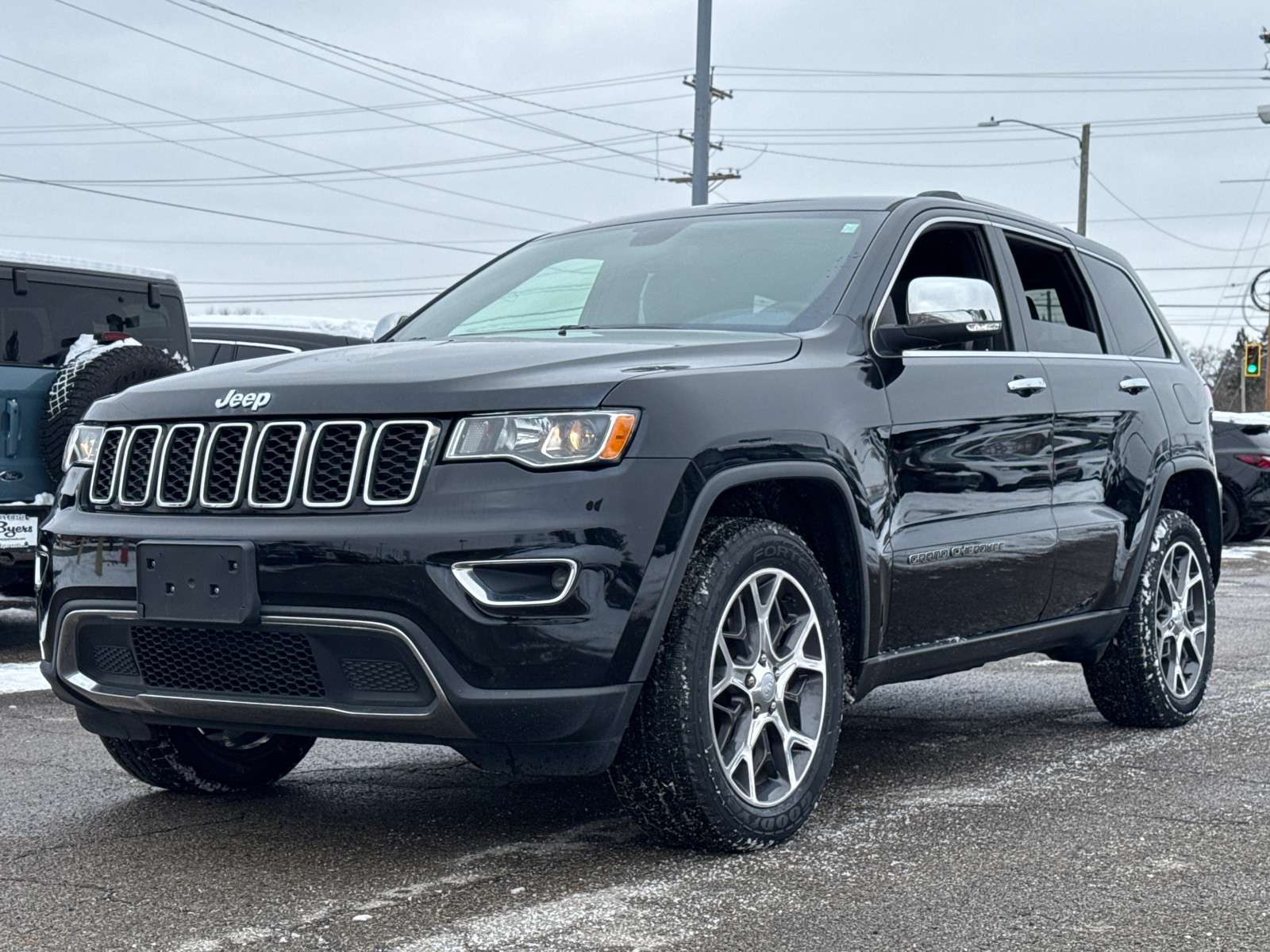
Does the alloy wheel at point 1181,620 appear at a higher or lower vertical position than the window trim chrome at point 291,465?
lower

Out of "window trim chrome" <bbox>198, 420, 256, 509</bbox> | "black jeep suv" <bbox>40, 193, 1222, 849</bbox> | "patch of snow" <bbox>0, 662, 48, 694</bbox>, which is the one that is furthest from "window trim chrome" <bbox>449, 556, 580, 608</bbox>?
"patch of snow" <bbox>0, 662, 48, 694</bbox>

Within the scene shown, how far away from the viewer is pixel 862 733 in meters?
5.96

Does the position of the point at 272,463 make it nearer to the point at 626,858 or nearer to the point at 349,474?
the point at 349,474

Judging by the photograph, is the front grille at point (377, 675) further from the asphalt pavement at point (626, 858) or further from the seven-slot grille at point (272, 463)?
the asphalt pavement at point (626, 858)

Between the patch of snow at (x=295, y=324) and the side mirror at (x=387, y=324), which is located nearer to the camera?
the side mirror at (x=387, y=324)

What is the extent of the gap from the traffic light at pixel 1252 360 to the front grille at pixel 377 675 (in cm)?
3508

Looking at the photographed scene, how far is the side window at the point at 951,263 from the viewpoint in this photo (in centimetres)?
498

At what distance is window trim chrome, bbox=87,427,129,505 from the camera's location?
4.08m

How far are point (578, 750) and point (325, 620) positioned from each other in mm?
637

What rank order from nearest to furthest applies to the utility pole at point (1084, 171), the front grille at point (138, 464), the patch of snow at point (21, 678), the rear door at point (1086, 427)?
the front grille at point (138, 464), the rear door at point (1086, 427), the patch of snow at point (21, 678), the utility pole at point (1084, 171)

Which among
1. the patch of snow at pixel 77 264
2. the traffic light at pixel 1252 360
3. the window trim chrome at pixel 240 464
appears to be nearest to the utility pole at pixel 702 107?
the patch of snow at pixel 77 264

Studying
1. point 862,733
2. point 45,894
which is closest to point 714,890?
point 45,894

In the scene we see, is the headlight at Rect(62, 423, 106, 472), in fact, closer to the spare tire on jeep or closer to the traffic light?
the spare tire on jeep

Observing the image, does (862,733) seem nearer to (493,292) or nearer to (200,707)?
(493,292)
